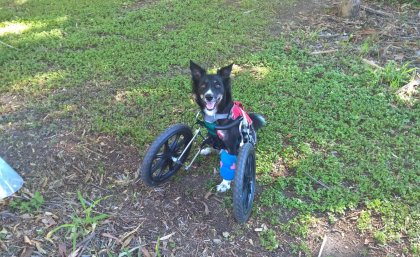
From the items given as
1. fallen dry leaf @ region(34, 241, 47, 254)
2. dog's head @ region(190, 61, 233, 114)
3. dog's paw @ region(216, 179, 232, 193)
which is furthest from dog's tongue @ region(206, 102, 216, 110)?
fallen dry leaf @ region(34, 241, 47, 254)

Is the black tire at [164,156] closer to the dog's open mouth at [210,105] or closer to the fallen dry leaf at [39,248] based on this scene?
the dog's open mouth at [210,105]

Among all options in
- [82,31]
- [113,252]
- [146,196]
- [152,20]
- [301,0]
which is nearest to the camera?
[113,252]

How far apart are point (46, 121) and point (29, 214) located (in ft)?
5.36

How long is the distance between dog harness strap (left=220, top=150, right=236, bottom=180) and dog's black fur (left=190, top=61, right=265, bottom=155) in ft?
0.37

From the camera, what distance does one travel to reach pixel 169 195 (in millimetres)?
4141

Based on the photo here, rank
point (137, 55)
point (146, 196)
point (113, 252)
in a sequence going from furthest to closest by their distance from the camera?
point (137, 55) → point (146, 196) → point (113, 252)

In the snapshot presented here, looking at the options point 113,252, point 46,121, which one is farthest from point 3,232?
point 46,121

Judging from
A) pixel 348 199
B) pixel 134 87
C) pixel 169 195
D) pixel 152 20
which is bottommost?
pixel 348 199

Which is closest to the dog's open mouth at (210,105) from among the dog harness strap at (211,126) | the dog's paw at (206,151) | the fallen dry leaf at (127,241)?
the dog harness strap at (211,126)

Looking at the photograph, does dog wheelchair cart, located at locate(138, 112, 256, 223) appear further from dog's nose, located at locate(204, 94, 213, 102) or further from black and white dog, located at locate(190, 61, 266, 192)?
dog's nose, located at locate(204, 94, 213, 102)

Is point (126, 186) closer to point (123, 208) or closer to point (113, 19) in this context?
point (123, 208)

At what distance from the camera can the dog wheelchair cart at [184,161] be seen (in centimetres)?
350

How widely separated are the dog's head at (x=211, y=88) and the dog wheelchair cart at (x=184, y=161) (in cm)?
22

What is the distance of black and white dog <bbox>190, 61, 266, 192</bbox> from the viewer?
3814 mm
